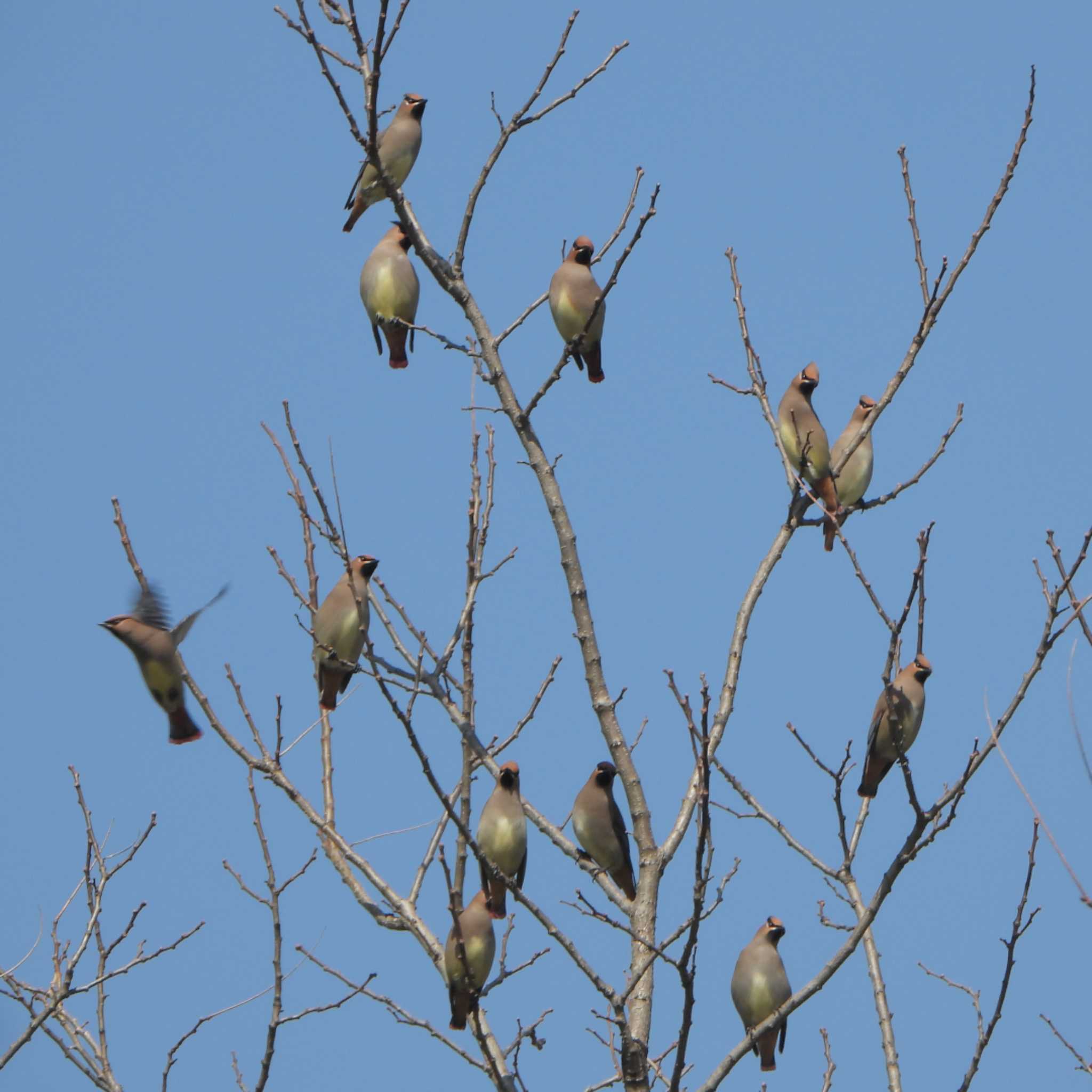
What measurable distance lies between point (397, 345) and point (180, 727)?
7.20 feet

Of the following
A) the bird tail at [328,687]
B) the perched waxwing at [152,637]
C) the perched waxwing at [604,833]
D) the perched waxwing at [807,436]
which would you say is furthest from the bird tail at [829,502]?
the perched waxwing at [152,637]

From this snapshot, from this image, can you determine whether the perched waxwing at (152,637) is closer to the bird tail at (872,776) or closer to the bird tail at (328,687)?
the bird tail at (328,687)

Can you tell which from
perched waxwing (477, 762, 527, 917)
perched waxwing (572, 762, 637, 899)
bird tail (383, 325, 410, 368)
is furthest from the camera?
bird tail (383, 325, 410, 368)

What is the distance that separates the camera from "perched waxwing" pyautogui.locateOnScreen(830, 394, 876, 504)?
22.8ft

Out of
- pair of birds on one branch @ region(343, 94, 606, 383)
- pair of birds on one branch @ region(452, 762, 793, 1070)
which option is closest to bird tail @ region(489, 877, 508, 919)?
pair of birds on one branch @ region(452, 762, 793, 1070)

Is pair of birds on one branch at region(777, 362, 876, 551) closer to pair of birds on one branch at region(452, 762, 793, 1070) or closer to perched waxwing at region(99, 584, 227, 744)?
pair of birds on one branch at region(452, 762, 793, 1070)

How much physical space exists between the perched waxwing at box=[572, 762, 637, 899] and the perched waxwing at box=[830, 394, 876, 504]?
1905 millimetres

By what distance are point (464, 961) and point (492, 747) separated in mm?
1013

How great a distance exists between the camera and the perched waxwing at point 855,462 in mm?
6961

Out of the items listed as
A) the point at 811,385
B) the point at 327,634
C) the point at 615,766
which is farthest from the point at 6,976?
the point at 811,385

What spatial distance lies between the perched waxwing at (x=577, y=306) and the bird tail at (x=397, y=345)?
2.28 feet

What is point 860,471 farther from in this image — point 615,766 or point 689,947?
point 689,947

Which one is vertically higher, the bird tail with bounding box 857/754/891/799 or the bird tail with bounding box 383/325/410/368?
the bird tail with bounding box 383/325/410/368

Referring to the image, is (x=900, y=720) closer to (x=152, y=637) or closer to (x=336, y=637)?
(x=336, y=637)
